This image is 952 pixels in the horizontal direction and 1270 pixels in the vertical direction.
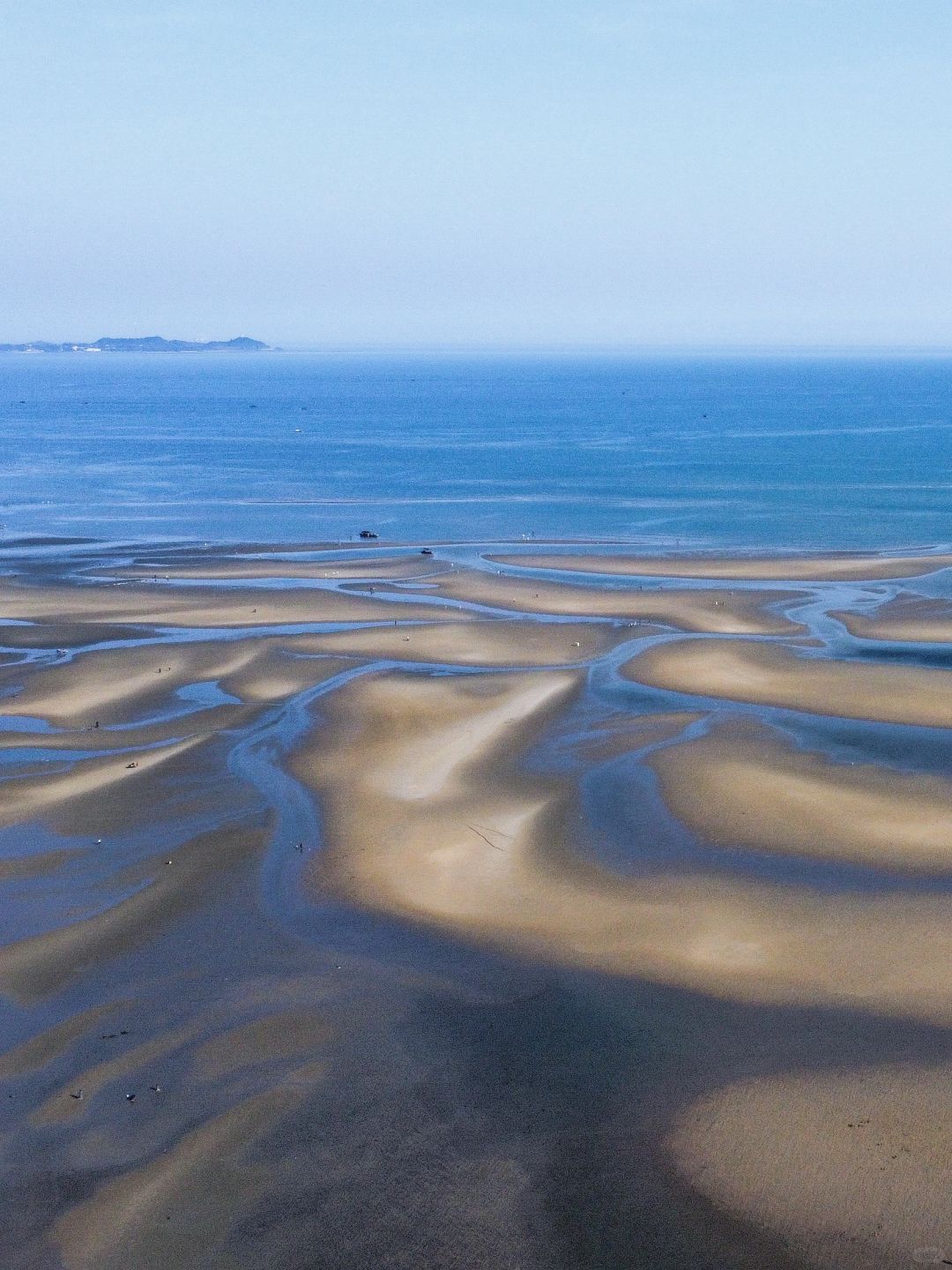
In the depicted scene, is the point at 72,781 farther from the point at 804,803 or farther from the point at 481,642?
the point at 481,642

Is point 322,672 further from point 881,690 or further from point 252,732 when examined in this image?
point 881,690

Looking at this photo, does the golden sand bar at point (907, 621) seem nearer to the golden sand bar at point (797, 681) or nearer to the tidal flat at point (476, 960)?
the tidal flat at point (476, 960)

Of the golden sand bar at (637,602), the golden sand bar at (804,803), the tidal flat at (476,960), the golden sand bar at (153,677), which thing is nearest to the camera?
the tidal flat at (476,960)

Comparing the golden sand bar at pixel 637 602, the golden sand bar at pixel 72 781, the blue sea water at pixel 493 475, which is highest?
the blue sea water at pixel 493 475

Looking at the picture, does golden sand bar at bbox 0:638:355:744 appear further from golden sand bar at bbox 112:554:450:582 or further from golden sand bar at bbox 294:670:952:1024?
golden sand bar at bbox 112:554:450:582

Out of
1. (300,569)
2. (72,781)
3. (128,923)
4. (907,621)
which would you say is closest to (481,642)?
(907,621)

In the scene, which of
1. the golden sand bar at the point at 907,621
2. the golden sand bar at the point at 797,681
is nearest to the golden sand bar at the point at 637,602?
the golden sand bar at the point at 907,621

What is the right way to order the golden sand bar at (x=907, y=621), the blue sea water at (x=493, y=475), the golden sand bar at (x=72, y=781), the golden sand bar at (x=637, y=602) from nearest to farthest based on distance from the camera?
the golden sand bar at (x=72, y=781) < the golden sand bar at (x=907, y=621) < the golden sand bar at (x=637, y=602) < the blue sea water at (x=493, y=475)
